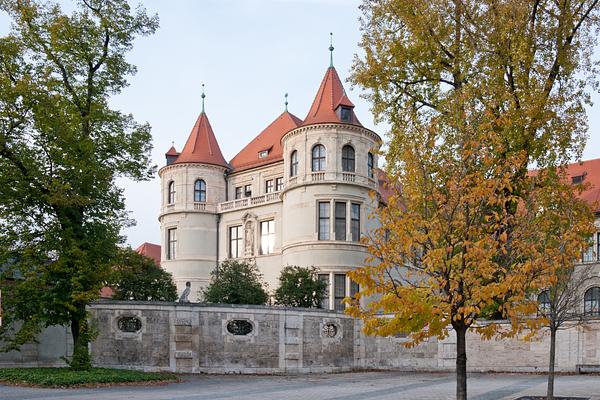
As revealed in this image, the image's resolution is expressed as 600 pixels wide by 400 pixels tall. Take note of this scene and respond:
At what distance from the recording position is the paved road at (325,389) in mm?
18562

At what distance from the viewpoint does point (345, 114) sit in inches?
1564

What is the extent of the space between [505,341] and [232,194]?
81.7 ft

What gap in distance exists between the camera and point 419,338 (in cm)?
1286

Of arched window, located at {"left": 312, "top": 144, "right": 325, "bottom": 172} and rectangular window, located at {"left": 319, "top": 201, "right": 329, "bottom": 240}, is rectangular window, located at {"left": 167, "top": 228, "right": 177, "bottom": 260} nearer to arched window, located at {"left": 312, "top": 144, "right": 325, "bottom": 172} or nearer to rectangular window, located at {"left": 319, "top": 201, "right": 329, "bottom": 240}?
rectangular window, located at {"left": 319, "top": 201, "right": 329, "bottom": 240}

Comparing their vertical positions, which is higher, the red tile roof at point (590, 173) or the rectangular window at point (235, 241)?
the red tile roof at point (590, 173)

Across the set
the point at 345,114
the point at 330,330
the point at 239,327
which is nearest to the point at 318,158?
the point at 345,114

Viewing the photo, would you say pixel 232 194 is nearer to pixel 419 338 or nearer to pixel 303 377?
pixel 303 377

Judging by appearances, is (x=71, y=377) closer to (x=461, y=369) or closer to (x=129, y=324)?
(x=129, y=324)

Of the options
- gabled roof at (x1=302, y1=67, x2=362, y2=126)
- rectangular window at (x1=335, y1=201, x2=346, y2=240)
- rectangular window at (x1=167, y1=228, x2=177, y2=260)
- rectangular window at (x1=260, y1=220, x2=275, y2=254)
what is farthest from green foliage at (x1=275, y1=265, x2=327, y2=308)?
rectangular window at (x1=167, y1=228, x2=177, y2=260)

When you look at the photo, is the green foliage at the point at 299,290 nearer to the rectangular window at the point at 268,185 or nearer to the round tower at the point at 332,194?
the round tower at the point at 332,194

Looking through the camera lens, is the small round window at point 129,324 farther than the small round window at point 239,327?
No

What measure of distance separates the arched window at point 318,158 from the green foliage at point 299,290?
757 cm

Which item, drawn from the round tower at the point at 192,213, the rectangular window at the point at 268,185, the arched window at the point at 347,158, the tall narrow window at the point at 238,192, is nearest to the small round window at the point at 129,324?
the arched window at the point at 347,158

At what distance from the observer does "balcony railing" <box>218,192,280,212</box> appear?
4491 centimetres
